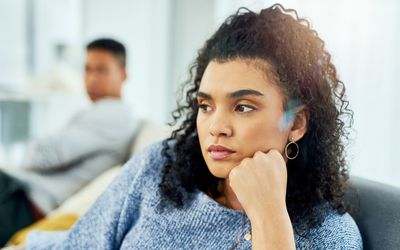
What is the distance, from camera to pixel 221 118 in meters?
0.94

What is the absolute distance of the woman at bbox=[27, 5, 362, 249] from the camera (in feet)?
3.05

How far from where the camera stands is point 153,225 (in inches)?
43.2

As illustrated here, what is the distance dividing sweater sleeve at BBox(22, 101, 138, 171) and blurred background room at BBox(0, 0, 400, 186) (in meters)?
0.39

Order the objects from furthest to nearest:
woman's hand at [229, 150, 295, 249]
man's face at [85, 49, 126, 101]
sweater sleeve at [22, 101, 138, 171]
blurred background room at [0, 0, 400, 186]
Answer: man's face at [85, 49, 126, 101] < sweater sleeve at [22, 101, 138, 171] < blurred background room at [0, 0, 400, 186] < woman's hand at [229, 150, 295, 249]

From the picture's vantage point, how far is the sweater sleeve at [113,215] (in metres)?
1.17

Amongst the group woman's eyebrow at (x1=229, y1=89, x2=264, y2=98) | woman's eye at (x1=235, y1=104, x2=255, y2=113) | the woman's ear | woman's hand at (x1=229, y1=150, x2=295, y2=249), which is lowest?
woman's hand at (x1=229, y1=150, x2=295, y2=249)

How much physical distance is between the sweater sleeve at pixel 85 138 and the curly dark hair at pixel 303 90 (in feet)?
3.40

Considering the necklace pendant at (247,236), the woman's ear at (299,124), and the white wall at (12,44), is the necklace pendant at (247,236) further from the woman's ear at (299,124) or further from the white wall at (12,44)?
the white wall at (12,44)

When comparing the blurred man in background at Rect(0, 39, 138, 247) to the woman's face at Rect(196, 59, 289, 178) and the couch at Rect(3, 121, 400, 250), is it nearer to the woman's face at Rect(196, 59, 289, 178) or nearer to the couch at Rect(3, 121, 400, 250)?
the woman's face at Rect(196, 59, 289, 178)

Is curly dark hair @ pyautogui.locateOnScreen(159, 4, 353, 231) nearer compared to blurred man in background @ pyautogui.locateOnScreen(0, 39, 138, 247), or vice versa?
curly dark hair @ pyautogui.locateOnScreen(159, 4, 353, 231)

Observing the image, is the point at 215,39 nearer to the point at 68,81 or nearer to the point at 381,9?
the point at 381,9

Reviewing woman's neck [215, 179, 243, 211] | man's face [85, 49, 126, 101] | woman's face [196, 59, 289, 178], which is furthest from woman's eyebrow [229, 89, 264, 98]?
man's face [85, 49, 126, 101]

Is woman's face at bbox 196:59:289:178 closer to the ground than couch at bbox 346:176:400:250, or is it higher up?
higher up

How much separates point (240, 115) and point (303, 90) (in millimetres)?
146
